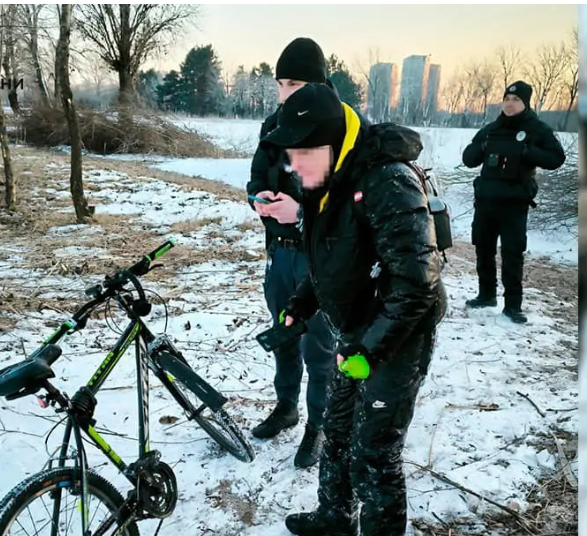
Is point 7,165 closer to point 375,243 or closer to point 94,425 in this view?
point 94,425

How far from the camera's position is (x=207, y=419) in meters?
2.68

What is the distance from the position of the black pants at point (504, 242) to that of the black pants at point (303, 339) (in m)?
2.62

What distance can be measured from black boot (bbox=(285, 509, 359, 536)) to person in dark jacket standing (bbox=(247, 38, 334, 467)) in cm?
44

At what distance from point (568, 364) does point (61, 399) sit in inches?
146

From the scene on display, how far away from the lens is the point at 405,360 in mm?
1705

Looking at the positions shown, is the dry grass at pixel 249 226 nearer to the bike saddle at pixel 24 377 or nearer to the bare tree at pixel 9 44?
the bare tree at pixel 9 44

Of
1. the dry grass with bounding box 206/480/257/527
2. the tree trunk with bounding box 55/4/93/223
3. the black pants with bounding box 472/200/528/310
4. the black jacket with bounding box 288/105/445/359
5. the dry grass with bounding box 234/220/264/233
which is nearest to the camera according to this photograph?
the black jacket with bounding box 288/105/445/359

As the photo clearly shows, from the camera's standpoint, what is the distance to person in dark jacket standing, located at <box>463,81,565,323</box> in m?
4.29

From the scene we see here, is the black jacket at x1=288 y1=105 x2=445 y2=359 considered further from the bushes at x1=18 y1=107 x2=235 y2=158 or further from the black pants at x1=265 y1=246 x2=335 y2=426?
the bushes at x1=18 y1=107 x2=235 y2=158

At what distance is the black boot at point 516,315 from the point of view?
4.60 meters

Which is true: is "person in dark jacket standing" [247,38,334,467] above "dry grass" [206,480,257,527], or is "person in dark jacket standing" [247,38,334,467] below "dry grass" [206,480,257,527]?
above

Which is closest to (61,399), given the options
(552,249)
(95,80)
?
(552,249)

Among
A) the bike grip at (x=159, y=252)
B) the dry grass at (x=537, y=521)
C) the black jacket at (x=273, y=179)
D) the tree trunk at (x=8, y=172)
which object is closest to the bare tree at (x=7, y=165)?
the tree trunk at (x=8, y=172)

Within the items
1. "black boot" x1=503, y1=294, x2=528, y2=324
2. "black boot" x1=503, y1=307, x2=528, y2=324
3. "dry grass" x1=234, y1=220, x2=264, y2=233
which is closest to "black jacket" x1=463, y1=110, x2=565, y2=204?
"black boot" x1=503, y1=294, x2=528, y2=324
